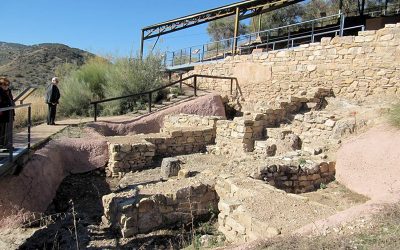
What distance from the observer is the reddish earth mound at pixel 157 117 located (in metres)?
11.7

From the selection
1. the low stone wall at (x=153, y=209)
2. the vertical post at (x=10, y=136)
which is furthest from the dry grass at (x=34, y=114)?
the low stone wall at (x=153, y=209)

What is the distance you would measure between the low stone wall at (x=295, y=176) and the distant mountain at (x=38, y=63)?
75.5 ft

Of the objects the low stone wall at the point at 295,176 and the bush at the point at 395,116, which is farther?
the bush at the point at 395,116

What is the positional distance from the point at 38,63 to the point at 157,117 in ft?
92.6

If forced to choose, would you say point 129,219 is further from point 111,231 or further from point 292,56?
point 292,56

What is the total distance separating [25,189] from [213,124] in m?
6.08

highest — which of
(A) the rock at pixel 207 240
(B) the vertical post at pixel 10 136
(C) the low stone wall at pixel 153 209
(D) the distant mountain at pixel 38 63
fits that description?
(D) the distant mountain at pixel 38 63

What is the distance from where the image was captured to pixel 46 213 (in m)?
7.65

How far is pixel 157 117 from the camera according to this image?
42.7ft

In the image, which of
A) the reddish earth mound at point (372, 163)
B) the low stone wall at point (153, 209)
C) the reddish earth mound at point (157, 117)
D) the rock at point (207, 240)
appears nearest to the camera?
the rock at point (207, 240)

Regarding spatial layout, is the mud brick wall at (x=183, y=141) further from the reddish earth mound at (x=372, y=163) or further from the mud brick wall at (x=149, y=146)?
the reddish earth mound at (x=372, y=163)

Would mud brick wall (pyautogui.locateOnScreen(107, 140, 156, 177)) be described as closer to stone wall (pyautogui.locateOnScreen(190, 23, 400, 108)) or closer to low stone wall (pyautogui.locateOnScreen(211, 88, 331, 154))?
low stone wall (pyautogui.locateOnScreen(211, 88, 331, 154))

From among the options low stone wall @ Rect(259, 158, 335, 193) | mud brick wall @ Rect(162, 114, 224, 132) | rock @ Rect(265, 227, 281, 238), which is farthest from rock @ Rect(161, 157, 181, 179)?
rock @ Rect(265, 227, 281, 238)

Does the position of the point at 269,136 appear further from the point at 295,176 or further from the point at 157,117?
the point at 157,117
